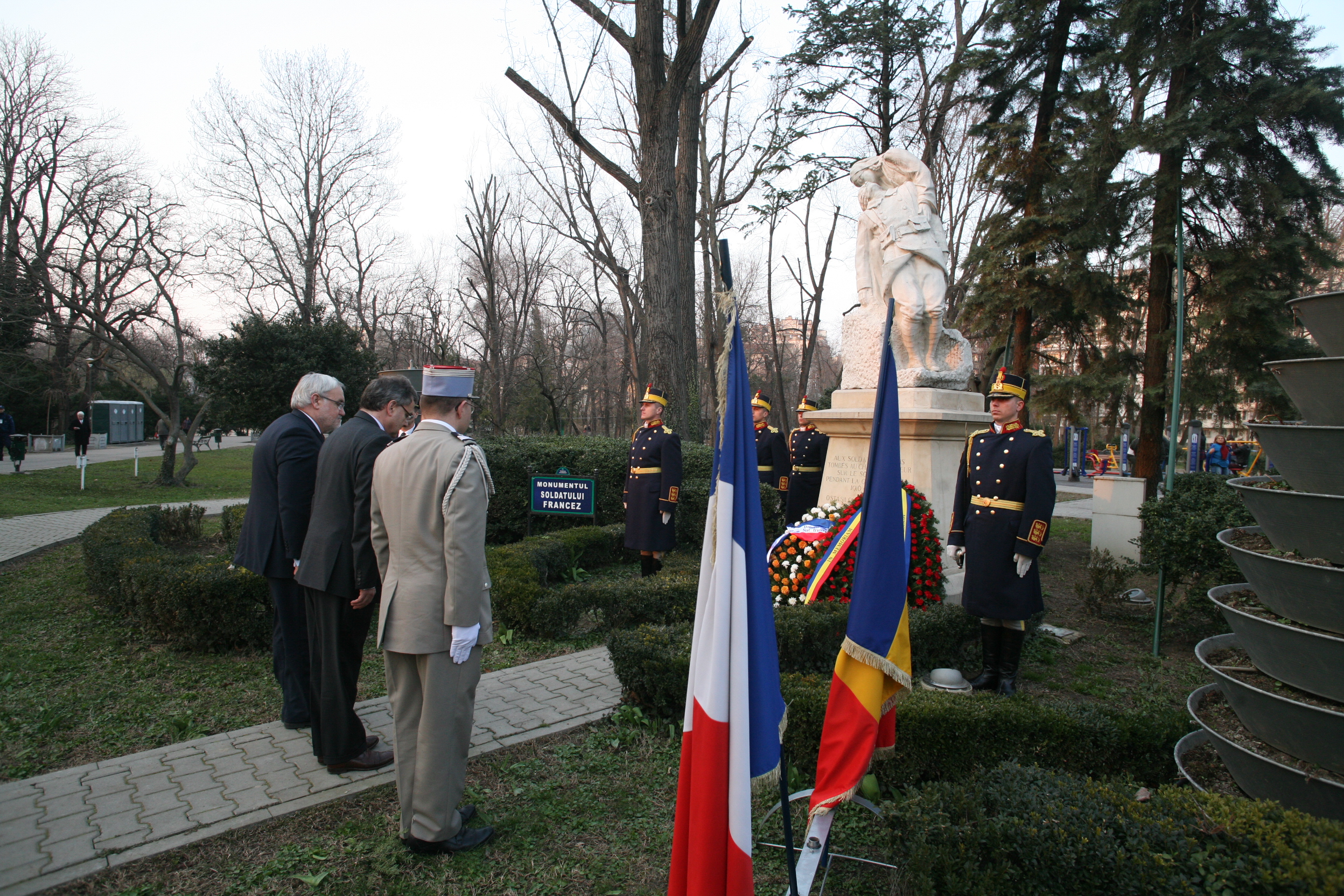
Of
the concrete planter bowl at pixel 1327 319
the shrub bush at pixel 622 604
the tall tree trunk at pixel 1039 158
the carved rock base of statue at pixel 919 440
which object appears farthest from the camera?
the tall tree trunk at pixel 1039 158

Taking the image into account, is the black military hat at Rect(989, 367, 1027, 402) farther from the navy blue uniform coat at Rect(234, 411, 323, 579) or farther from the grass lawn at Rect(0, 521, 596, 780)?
the navy blue uniform coat at Rect(234, 411, 323, 579)

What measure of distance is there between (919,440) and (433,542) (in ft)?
15.8

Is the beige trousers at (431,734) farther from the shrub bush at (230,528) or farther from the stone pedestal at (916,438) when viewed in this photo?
the shrub bush at (230,528)

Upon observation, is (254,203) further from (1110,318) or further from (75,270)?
(1110,318)

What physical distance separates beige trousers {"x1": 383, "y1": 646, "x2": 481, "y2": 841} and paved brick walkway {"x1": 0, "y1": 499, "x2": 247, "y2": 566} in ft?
31.1

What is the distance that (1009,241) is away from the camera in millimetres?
14875

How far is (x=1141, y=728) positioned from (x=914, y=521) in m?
2.24

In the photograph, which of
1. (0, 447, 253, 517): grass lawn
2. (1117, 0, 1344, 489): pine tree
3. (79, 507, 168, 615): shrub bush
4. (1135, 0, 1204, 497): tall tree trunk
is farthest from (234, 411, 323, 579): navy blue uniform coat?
(1117, 0, 1344, 489): pine tree

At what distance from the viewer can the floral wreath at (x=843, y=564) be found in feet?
17.8

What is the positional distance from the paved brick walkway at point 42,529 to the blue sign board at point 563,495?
20.3ft

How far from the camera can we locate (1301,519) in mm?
2385

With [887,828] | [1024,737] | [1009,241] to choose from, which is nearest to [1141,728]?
[1024,737]

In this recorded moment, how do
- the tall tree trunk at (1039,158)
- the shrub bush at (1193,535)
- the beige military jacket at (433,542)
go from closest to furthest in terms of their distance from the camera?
the beige military jacket at (433,542) → the shrub bush at (1193,535) → the tall tree trunk at (1039,158)

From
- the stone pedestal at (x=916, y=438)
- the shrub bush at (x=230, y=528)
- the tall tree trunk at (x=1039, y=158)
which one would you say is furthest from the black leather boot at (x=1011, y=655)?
the tall tree trunk at (x=1039, y=158)
